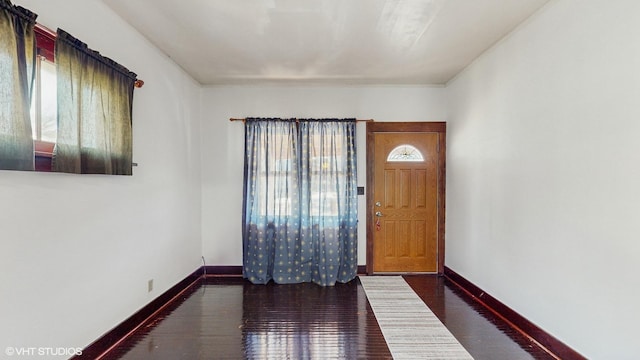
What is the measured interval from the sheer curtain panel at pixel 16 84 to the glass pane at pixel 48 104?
0.18 m

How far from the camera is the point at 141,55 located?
8.87ft

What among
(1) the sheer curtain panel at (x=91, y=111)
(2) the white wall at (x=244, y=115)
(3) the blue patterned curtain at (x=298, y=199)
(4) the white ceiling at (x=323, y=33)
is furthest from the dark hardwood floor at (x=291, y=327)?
(4) the white ceiling at (x=323, y=33)

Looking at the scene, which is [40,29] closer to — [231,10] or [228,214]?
[231,10]

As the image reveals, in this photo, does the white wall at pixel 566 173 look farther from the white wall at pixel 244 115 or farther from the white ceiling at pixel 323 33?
the white wall at pixel 244 115

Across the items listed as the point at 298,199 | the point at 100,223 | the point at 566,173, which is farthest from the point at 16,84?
the point at 566,173

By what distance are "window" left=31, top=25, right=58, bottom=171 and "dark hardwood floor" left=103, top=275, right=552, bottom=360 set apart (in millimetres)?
1604

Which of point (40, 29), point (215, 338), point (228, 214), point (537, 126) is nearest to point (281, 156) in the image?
point (228, 214)

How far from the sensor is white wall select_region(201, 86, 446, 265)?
13.3ft

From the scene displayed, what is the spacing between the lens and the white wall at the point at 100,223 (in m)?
1.62

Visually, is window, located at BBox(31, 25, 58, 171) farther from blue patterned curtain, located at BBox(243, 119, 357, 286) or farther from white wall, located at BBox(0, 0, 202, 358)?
blue patterned curtain, located at BBox(243, 119, 357, 286)

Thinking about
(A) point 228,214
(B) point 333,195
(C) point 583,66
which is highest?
(C) point 583,66

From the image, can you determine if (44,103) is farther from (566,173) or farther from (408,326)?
(566,173)

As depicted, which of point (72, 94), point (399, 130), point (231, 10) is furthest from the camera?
point (399, 130)

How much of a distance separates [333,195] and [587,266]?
2.62m
